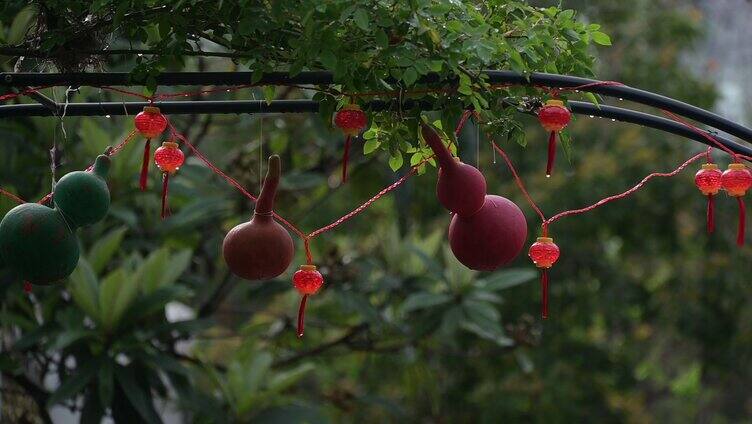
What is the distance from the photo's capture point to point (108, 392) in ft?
Result: 10.8

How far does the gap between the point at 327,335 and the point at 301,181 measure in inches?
107

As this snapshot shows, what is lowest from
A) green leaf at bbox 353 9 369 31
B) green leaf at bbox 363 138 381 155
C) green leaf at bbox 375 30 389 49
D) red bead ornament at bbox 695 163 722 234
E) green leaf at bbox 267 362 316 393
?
green leaf at bbox 267 362 316 393

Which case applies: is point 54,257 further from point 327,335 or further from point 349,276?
point 327,335

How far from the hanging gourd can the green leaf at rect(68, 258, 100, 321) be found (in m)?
1.75

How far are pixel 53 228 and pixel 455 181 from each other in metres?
0.69

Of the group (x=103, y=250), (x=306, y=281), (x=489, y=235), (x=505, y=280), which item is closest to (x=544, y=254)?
(x=489, y=235)

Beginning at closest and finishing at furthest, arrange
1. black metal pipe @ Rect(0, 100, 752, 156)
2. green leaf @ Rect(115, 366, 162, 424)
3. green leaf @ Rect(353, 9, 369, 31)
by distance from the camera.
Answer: green leaf @ Rect(353, 9, 369, 31), black metal pipe @ Rect(0, 100, 752, 156), green leaf @ Rect(115, 366, 162, 424)

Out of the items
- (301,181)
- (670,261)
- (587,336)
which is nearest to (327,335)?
(587,336)

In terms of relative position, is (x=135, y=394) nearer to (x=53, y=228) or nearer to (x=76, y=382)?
(x=76, y=382)

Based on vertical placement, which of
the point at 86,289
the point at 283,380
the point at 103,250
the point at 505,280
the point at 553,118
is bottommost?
the point at 283,380

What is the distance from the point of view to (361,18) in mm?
1665

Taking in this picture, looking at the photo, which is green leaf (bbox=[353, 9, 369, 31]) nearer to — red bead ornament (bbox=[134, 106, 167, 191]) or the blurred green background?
red bead ornament (bbox=[134, 106, 167, 191])

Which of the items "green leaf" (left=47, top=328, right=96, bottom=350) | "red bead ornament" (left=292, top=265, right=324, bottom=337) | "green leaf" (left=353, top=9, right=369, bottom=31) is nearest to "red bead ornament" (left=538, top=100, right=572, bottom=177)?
"green leaf" (left=353, top=9, right=369, bottom=31)

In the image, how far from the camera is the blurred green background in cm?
354
